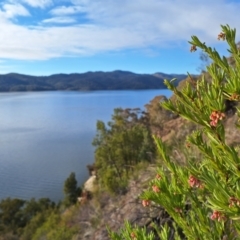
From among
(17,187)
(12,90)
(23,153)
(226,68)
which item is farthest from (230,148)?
(12,90)

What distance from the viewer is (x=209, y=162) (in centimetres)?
159

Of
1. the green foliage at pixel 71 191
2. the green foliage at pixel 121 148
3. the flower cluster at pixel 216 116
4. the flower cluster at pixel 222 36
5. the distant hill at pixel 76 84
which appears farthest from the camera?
the distant hill at pixel 76 84

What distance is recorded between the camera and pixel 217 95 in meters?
1.30

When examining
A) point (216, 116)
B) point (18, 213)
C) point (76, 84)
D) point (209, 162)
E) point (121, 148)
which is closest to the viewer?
point (216, 116)

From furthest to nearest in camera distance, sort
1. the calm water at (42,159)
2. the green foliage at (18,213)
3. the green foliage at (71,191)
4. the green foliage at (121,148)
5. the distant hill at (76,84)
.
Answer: the distant hill at (76,84), the calm water at (42,159), the green foliage at (71,191), the green foliage at (18,213), the green foliage at (121,148)

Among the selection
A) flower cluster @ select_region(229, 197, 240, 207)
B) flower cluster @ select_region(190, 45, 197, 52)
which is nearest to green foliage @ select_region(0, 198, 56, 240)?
flower cluster @ select_region(190, 45, 197, 52)

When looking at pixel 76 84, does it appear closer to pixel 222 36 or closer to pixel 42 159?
pixel 42 159

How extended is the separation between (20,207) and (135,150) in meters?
9.85

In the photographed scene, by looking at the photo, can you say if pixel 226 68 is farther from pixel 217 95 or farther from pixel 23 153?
pixel 23 153

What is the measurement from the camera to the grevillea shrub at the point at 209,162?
1307 millimetres

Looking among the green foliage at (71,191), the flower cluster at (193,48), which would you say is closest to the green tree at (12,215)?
the green foliage at (71,191)

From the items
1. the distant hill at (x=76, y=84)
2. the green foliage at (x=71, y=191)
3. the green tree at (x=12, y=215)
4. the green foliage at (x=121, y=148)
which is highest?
the distant hill at (x=76, y=84)

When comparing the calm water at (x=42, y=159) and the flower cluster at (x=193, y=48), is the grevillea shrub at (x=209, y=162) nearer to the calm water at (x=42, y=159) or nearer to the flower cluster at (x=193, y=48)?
the flower cluster at (x=193, y=48)

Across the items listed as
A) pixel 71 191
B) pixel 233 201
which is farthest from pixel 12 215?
pixel 233 201
